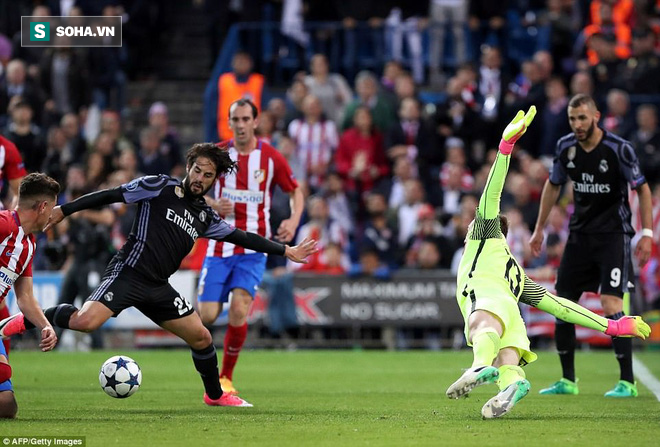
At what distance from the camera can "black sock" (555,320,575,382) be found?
36.3 feet

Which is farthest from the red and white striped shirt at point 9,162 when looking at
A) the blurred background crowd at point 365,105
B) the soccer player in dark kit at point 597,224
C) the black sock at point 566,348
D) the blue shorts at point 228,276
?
the blurred background crowd at point 365,105

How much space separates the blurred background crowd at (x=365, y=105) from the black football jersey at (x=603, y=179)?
6.44m

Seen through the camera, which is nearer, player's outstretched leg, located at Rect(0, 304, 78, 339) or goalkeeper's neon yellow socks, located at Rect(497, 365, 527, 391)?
goalkeeper's neon yellow socks, located at Rect(497, 365, 527, 391)

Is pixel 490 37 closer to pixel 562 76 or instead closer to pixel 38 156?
pixel 562 76

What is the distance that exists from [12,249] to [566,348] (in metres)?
5.27

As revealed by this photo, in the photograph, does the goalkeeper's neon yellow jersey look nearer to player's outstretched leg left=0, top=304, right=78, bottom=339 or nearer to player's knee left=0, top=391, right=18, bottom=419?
player's outstretched leg left=0, top=304, right=78, bottom=339

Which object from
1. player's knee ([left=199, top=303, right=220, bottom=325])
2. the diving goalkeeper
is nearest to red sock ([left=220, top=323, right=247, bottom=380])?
player's knee ([left=199, top=303, right=220, bottom=325])

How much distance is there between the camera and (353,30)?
21.9 meters

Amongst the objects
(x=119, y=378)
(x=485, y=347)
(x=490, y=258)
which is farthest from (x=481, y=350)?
(x=119, y=378)

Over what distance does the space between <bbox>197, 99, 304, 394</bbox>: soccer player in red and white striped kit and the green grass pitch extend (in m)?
0.71

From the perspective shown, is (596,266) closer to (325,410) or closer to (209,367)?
(325,410)

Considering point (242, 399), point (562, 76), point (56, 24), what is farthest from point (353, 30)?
point (242, 399)

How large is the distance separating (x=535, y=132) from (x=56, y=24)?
26.5ft

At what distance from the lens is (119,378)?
30.5 ft
